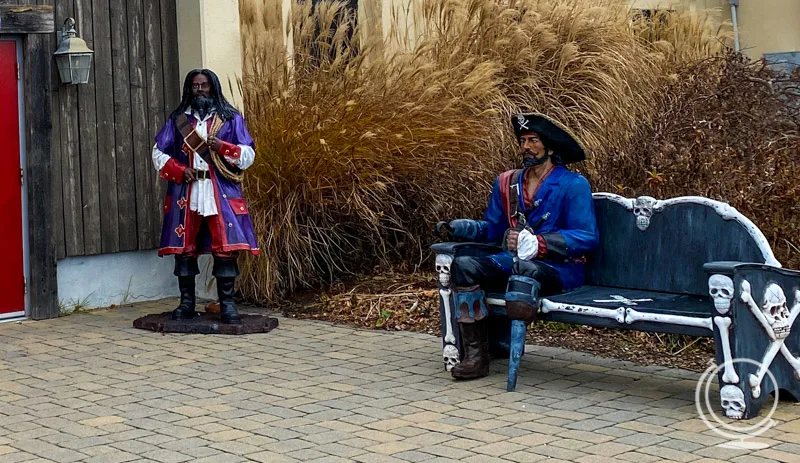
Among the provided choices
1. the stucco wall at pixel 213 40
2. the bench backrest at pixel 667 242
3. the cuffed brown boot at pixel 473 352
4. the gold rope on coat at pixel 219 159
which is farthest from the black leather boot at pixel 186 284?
the bench backrest at pixel 667 242

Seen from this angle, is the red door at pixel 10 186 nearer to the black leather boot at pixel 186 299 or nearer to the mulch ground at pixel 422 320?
the black leather boot at pixel 186 299

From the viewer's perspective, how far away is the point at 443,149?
8961 millimetres

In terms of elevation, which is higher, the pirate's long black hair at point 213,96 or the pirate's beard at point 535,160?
the pirate's long black hair at point 213,96

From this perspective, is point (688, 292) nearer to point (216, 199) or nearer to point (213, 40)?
point (216, 199)

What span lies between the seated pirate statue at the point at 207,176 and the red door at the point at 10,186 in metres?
1.18

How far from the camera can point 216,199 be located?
7.80m

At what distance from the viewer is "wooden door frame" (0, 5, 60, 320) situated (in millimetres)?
8297

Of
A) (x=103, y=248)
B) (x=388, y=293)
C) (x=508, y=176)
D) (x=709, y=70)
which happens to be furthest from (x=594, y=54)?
(x=103, y=248)

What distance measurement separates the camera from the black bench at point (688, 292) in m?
5.32

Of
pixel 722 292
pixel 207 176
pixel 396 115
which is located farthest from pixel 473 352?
pixel 396 115

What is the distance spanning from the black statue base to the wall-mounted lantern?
1.84 meters

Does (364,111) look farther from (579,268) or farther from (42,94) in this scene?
(579,268)

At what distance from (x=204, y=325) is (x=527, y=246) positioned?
2.72m

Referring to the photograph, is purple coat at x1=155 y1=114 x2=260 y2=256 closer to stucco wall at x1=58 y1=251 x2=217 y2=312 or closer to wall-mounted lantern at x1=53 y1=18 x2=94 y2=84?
wall-mounted lantern at x1=53 y1=18 x2=94 y2=84
